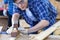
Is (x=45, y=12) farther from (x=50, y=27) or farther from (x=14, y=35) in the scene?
(x=14, y=35)

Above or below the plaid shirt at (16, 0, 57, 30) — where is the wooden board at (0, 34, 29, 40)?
below

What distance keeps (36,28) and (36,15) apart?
12 centimetres

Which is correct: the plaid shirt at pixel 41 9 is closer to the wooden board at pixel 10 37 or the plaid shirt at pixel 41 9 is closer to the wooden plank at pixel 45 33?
the wooden plank at pixel 45 33

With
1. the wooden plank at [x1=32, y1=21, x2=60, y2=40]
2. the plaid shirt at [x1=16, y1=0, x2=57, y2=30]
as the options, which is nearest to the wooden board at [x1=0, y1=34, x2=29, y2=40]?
the wooden plank at [x1=32, y1=21, x2=60, y2=40]

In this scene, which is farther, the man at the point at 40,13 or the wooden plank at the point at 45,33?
the man at the point at 40,13

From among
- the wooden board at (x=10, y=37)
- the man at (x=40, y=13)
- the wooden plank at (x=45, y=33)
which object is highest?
the man at (x=40, y=13)

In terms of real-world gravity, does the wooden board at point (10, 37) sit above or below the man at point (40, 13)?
below

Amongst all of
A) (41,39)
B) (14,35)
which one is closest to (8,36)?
(14,35)

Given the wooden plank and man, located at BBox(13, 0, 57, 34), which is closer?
the wooden plank

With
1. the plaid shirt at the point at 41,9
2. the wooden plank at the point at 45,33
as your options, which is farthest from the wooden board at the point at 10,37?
the plaid shirt at the point at 41,9

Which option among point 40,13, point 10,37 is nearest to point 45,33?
point 40,13

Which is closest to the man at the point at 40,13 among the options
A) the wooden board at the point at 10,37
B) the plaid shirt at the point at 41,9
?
the plaid shirt at the point at 41,9

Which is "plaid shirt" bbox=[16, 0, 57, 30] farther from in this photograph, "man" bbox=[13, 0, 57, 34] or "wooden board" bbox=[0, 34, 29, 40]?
"wooden board" bbox=[0, 34, 29, 40]

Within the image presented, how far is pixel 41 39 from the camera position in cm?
155
